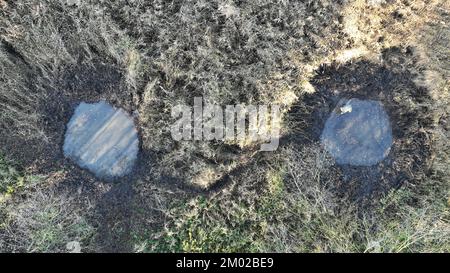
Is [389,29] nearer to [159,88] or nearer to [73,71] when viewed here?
[159,88]

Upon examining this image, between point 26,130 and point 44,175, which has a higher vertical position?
point 26,130

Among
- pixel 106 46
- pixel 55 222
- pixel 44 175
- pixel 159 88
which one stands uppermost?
pixel 106 46

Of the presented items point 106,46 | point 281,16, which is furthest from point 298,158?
point 106,46

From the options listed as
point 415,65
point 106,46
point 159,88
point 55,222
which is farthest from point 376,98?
point 55,222

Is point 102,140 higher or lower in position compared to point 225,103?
lower

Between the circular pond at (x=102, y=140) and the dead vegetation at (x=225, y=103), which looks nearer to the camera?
the dead vegetation at (x=225, y=103)

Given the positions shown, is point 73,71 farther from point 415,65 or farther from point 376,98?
point 415,65

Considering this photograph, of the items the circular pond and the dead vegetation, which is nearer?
the dead vegetation
